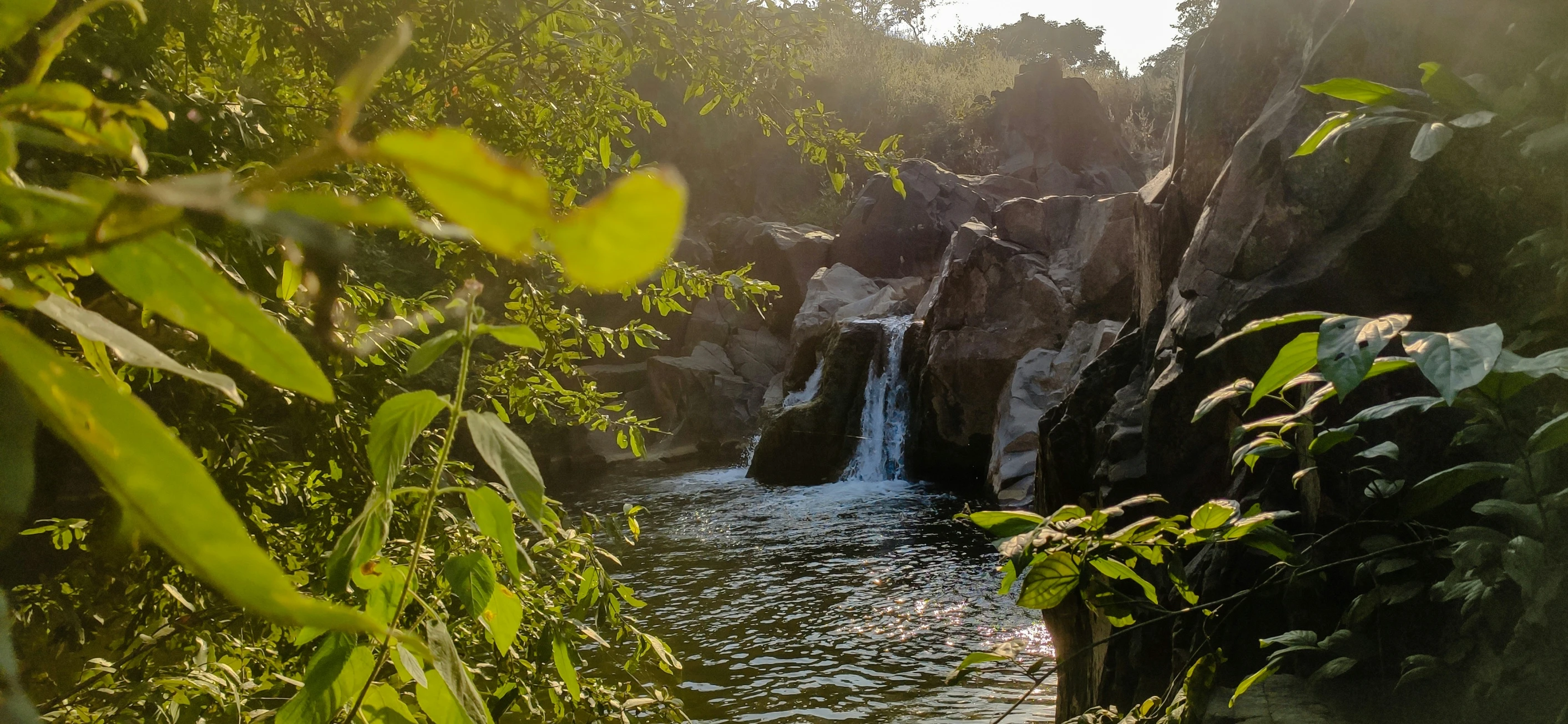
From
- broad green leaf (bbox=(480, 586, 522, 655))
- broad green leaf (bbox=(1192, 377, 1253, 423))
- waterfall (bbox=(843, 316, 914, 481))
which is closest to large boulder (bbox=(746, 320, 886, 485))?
waterfall (bbox=(843, 316, 914, 481))

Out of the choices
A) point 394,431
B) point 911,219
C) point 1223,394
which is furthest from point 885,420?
point 394,431

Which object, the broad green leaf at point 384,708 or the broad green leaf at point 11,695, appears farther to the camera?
the broad green leaf at point 384,708

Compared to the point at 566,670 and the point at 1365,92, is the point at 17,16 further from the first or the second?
the point at 1365,92

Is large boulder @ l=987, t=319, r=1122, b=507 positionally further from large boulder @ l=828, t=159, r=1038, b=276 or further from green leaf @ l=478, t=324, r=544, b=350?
green leaf @ l=478, t=324, r=544, b=350

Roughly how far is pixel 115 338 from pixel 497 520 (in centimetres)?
36

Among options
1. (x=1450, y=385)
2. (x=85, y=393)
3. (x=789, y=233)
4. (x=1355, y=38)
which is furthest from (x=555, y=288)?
(x=789, y=233)

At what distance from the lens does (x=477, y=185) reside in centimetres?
22

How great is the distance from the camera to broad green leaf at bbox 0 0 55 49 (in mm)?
296

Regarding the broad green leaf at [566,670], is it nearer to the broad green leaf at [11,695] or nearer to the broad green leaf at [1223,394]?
the broad green leaf at [11,695]

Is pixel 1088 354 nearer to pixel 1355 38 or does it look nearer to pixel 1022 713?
pixel 1022 713

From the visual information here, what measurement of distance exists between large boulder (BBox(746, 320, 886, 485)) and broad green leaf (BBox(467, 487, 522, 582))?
13951 mm

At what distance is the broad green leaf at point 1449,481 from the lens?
1254 millimetres

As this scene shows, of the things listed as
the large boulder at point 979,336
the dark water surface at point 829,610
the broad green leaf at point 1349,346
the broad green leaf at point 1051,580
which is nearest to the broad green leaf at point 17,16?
the broad green leaf at point 1349,346

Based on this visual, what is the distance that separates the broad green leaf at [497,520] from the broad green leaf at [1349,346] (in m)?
0.86
